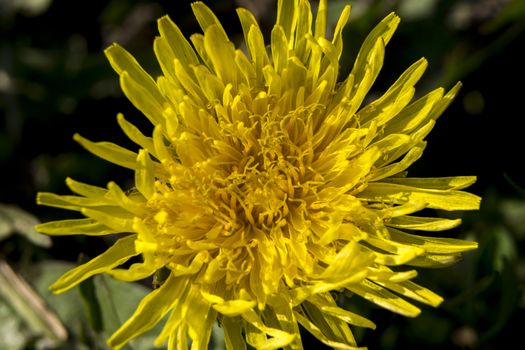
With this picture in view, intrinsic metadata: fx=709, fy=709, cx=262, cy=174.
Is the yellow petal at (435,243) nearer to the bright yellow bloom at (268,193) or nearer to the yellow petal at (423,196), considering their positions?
the bright yellow bloom at (268,193)

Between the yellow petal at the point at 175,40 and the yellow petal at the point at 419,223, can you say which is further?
the yellow petal at the point at 175,40

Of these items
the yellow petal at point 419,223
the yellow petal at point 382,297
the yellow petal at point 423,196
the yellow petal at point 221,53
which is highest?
the yellow petal at point 221,53

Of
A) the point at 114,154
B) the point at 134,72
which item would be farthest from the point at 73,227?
the point at 134,72

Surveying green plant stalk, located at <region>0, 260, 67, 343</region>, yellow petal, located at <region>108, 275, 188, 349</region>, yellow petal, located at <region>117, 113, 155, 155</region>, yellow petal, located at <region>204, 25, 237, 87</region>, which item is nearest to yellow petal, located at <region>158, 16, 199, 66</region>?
yellow petal, located at <region>204, 25, 237, 87</region>

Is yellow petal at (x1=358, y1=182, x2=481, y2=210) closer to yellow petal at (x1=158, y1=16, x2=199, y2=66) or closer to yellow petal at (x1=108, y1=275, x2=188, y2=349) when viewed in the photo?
yellow petal at (x1=108, y1=275, x2=188, y2=349)

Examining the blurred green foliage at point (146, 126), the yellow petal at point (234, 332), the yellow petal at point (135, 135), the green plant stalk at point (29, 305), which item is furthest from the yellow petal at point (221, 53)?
the green plant stalk at point (29, 305)

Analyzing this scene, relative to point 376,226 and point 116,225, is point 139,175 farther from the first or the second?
point 376,226
